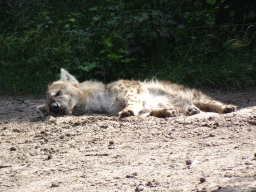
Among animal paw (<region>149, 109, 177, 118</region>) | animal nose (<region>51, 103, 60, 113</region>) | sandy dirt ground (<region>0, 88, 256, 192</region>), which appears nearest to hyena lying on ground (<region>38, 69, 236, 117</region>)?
animal nose (<region>51, 103, 60, 113</region>)

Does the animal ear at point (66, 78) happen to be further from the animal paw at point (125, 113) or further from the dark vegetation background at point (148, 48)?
the animal paw at point (125, 113)

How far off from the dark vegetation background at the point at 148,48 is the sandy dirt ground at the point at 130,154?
2.10 metres

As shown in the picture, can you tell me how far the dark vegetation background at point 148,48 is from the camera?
17.4 feet

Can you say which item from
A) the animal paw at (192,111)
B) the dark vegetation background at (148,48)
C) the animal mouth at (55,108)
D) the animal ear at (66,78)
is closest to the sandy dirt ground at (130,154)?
the animal mouth at (55,108)

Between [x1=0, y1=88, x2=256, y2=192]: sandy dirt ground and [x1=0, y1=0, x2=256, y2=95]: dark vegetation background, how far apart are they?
82.5 inches

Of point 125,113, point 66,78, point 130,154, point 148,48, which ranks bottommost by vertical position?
point 130,154

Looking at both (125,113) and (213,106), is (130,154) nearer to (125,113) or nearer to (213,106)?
(125,113)

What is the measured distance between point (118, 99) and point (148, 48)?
2094mm

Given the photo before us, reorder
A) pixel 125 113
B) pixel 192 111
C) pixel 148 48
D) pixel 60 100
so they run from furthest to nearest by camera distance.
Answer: pixel 148 48 < pixel 60 100 < pixel 192 111 < pixel 125 113

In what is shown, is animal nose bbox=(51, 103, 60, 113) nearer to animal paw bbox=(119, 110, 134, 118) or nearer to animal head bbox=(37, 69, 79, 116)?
animal head bbox=(37, 69, 79, 116)

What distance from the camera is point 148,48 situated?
575 centimetres

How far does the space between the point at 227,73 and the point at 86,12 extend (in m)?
3.69

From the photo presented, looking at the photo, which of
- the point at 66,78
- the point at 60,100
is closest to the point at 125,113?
the point at 60,100

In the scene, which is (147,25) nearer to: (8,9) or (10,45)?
(10,45)
